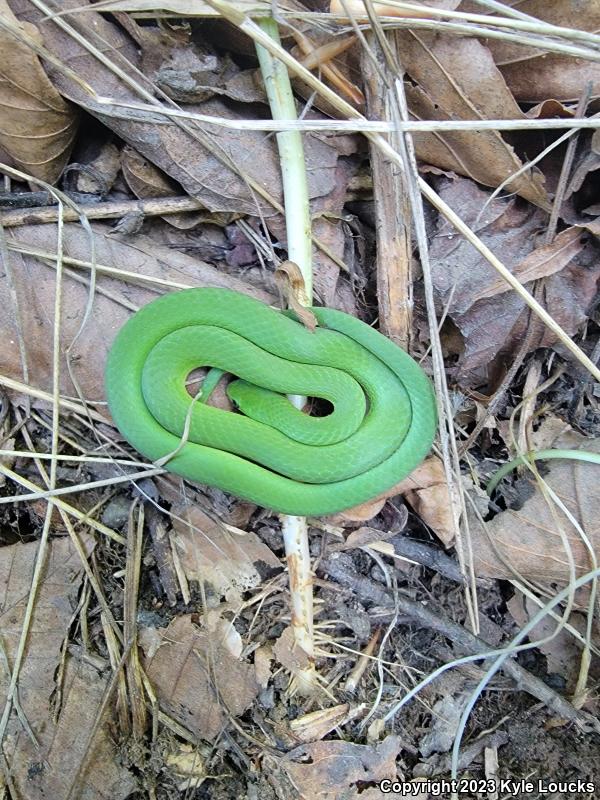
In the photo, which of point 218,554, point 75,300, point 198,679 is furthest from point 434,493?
point 75,300

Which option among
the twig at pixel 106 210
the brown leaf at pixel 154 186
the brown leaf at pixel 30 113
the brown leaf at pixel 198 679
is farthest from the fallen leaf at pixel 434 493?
the brown leaf at pixel 30 113

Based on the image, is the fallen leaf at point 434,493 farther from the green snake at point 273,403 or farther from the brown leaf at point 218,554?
the brown leaf at point 218,554

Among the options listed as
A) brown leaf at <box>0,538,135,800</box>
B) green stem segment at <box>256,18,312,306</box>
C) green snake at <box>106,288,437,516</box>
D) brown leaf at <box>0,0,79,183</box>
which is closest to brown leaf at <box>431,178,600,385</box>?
green snake at <box>106,288,437,516</box>

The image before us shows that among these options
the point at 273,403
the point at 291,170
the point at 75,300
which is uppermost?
the point at 291,170

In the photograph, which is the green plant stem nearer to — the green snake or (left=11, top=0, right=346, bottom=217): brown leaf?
the green snake

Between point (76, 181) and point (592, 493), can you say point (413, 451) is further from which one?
point (76, 181)

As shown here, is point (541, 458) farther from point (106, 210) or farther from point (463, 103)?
point (106, 210)

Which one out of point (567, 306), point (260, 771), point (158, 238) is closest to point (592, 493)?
point (567, 306)
